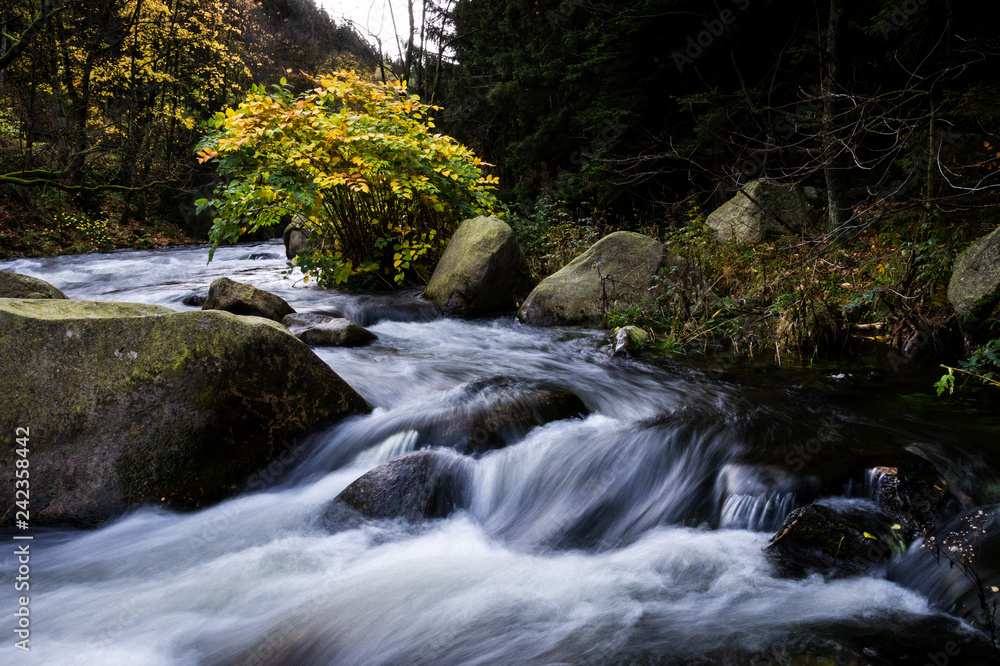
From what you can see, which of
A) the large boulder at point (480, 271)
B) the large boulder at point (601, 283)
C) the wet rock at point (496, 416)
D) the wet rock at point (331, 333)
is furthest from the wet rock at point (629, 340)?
the wet rock at point (331, 333)

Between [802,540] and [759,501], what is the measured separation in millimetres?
425

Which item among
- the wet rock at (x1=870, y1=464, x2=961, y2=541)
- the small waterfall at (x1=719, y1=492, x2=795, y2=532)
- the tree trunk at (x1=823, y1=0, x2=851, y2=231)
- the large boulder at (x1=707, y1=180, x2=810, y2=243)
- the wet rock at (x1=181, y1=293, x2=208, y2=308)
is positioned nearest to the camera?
the wet rock at (x1=870, y1=464, x2=961, y2=541)

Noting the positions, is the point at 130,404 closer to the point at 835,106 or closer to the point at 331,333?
the point at 331,333

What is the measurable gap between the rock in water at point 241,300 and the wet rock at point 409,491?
139 inches

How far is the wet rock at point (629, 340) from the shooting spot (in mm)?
5699

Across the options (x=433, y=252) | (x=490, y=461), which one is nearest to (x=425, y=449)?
(x=490, y=461)

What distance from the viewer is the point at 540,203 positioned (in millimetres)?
10844

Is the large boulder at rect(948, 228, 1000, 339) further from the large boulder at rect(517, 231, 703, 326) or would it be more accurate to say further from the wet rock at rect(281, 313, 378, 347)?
the wet rock at rect(281, 313, 378, 347)

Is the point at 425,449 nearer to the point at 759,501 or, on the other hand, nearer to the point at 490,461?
the point at 490,461

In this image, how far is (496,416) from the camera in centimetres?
394

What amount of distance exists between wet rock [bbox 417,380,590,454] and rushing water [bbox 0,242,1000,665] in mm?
73

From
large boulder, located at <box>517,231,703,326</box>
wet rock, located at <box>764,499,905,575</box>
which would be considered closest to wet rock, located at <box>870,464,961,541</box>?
wet rock, located at <box>764,499,905,575</box>

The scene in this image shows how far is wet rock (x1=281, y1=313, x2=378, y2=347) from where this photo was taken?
5797 millimetres

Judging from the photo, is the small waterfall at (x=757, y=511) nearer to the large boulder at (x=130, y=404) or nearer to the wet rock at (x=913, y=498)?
the wet rock at (x=913, y=498)
